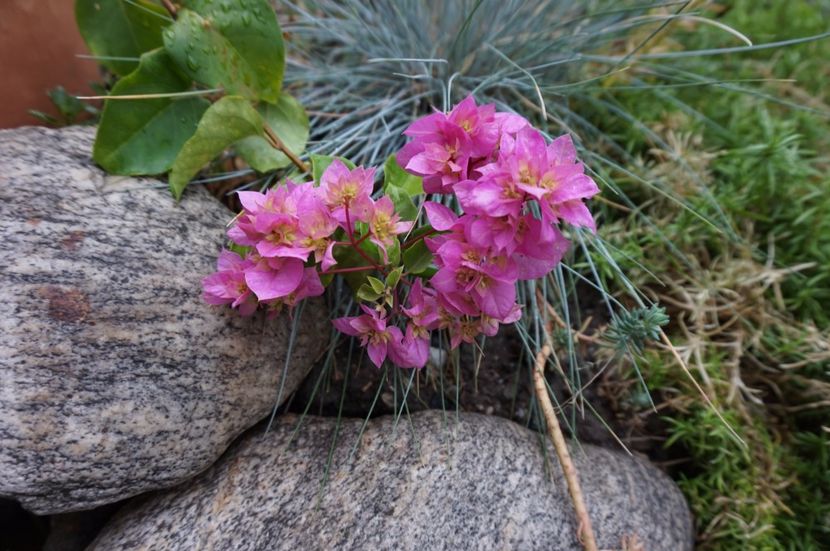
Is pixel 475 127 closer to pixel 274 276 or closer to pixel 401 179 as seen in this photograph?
pixel 401 179

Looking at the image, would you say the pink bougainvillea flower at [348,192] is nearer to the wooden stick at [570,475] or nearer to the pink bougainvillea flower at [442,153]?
the pink bougainvillea flower at [442,153]

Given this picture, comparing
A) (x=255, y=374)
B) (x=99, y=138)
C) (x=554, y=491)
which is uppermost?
(x=99, y=138)

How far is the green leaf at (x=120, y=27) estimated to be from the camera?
3.55 feet

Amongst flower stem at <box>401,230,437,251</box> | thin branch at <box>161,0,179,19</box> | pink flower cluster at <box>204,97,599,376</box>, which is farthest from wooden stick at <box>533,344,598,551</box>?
thin branch at <box>161,0,179,19</box>

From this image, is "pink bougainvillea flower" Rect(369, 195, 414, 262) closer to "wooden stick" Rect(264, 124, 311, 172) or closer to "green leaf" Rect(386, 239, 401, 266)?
"green leaf" Rect(386, 239, 401, 266)

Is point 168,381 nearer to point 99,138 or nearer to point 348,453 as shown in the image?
point 348,453

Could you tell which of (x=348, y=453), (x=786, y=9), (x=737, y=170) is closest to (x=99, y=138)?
(x=348, y=453)

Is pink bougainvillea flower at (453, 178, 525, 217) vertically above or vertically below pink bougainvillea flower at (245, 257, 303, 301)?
above

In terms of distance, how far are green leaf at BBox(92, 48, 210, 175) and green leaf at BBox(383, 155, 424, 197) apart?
0.38 metres

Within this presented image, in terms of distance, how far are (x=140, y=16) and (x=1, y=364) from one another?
0.68 metres

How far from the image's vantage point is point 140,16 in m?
1.11

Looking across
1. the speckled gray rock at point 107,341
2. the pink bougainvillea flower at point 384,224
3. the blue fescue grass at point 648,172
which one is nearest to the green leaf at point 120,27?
the speckled gray rock at point 107,341

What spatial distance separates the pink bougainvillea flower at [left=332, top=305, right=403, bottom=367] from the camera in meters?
0.85

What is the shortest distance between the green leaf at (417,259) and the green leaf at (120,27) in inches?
24.9
